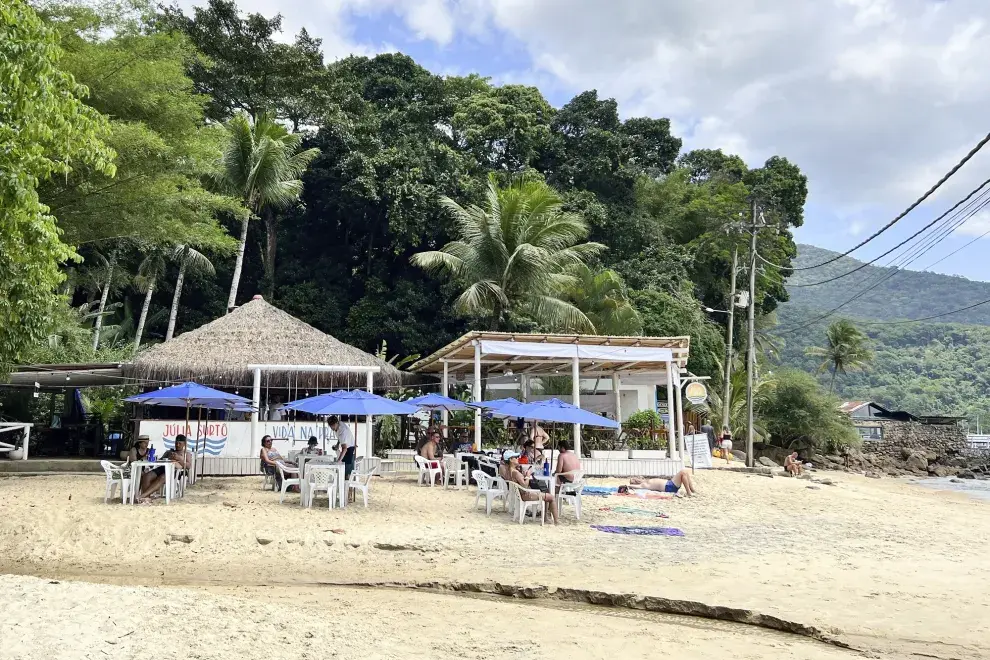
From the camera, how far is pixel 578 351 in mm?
17766

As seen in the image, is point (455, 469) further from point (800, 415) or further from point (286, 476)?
point (800, 415)

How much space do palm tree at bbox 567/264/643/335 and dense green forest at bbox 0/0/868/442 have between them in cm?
7

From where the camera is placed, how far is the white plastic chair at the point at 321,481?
1124 centimetres

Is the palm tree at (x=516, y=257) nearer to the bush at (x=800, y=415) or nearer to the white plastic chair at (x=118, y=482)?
the bush at (x=800, y=415)

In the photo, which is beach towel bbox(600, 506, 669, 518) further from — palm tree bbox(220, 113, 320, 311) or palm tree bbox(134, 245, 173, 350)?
palm tree bbox(134, 245, 173, 350)

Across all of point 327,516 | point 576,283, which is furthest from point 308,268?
point 327,516

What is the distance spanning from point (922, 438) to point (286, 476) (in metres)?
47.9

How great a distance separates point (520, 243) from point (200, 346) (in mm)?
9815

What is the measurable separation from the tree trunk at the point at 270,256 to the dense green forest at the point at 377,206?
14cm

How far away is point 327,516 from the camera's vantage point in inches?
416

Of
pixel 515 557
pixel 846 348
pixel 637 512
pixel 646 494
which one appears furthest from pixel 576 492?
pixel 846 348

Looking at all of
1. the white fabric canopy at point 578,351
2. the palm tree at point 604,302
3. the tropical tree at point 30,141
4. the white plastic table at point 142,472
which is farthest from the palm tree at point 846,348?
the tropical tree at point 30,141

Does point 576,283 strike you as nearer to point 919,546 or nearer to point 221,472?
point 221,472

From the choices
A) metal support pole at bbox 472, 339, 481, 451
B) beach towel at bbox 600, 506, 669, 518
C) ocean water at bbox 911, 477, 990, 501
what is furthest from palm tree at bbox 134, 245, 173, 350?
ocean water at bbox 911, 477, 990, 501
